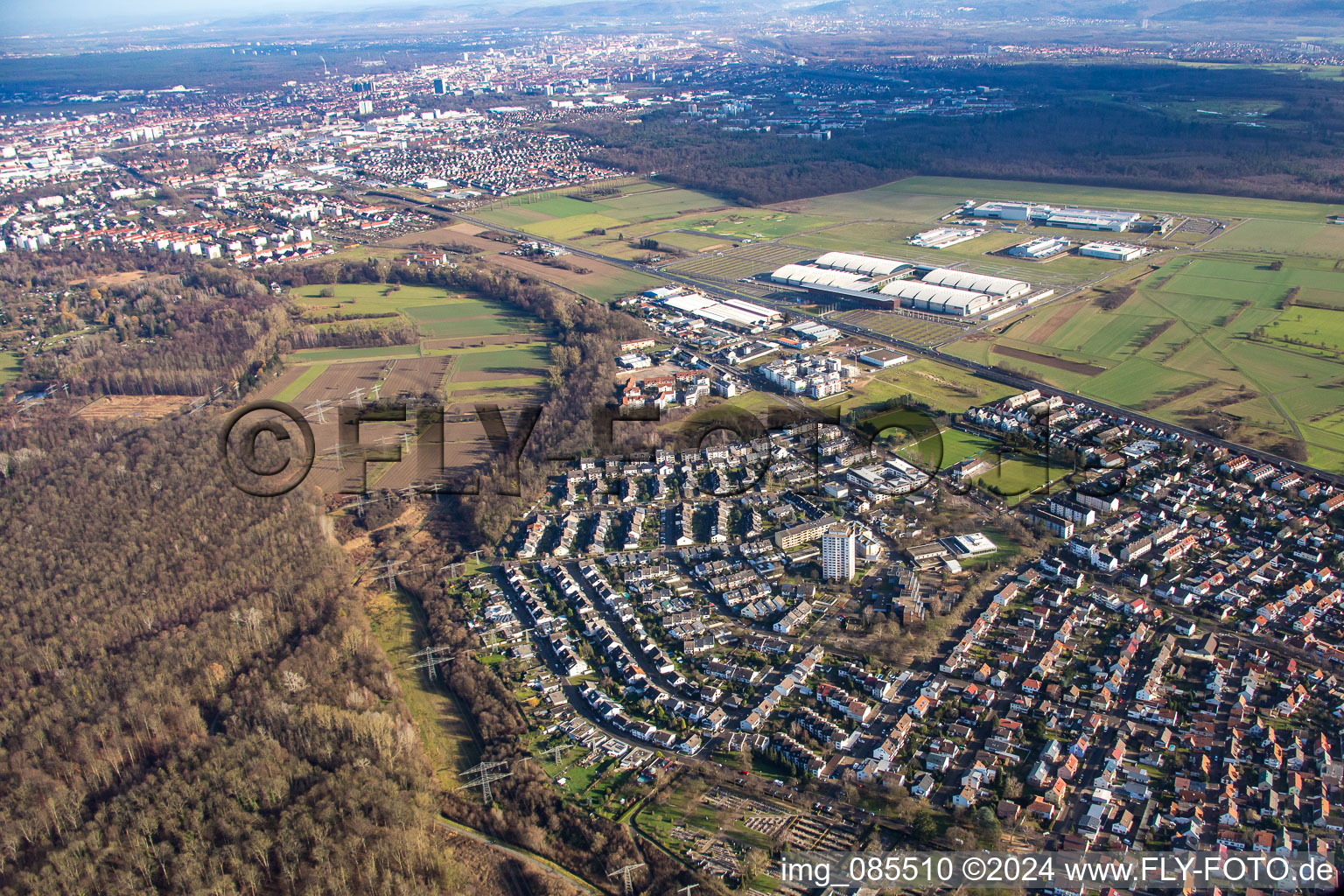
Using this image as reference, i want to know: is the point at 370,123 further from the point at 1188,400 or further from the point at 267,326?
the point at 1188,400

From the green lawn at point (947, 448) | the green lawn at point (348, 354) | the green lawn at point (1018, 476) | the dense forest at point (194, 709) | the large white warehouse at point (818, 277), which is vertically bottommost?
the dense forest at point (194, 709)

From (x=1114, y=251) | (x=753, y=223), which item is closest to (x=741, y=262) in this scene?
(x=753, y=223)

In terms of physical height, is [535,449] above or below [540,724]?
above

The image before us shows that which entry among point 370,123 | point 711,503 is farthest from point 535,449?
point 370,123

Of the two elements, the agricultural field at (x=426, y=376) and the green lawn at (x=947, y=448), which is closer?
the green lawn at (x=947, y=448)

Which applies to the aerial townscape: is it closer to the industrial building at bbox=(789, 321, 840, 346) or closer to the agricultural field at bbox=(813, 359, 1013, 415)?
the agricultural field at bbox=(813, 359, 1013, 415)

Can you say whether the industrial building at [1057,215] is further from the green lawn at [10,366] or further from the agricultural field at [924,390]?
the green lawn at [10,366]

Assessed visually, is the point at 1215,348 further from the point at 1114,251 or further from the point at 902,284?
the point at 1114,251

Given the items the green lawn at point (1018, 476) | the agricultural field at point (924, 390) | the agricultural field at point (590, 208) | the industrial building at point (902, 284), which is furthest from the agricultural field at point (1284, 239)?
the agricultural field at point (590, 208)
